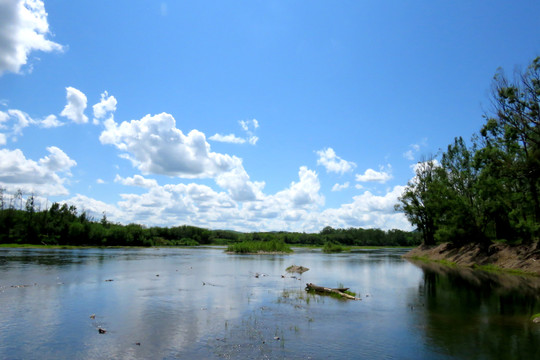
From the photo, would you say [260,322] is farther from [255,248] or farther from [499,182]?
[255,248]

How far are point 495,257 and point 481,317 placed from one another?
33.6 m

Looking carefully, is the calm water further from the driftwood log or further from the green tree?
the green tree

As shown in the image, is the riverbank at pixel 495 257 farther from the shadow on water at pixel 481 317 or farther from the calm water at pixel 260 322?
the calm water at pixel 260 322

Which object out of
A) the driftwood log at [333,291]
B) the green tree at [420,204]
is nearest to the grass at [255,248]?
the green tree at [420,204]

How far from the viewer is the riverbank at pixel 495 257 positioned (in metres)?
40.2

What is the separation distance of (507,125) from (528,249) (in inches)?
628

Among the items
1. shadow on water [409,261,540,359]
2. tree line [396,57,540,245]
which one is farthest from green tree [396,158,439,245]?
shadow on water [409,261,540,359]

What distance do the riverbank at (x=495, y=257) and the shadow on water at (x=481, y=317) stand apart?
6880mm

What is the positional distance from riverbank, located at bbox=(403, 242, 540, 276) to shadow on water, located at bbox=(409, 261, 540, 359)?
688 cm

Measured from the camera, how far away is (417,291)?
99.0 feet

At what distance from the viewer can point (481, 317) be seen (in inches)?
786

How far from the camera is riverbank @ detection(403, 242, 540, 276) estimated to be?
132 feet

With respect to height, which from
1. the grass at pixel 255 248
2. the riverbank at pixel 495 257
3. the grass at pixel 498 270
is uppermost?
the riverbank at pixel 495 257

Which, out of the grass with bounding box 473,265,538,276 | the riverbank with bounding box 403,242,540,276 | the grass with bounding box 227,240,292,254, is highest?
the riverbank with bounding box 403,242,540,276
